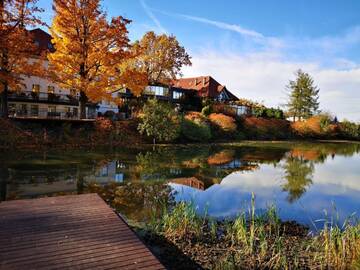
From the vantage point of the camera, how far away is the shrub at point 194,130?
32906 millimetres

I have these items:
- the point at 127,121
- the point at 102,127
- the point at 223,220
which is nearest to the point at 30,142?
the point at 102,127

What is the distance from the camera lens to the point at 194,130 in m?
33.2

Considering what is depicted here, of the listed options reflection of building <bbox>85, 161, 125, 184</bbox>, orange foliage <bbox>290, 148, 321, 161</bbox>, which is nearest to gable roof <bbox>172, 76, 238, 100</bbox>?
orange foliage <bbox>290, 148, 321, 161</bbox>

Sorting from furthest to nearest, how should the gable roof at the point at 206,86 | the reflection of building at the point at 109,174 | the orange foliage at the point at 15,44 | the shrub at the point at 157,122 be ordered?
the gable roof at the point at 206,86 → the shrub at the point at 157,122 → the orange foliage at the point at 15,44 → the reflection of building at the point at 109,174

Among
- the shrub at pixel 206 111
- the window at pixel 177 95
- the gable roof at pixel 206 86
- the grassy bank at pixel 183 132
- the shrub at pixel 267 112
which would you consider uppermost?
the gable roof at pixel 206 86

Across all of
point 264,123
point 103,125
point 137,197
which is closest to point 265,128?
point 264,123

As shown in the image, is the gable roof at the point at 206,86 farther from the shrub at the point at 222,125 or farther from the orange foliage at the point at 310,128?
the shrub at the point at 222,125

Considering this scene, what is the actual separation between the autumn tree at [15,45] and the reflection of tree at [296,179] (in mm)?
18753

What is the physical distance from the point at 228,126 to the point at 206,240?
32249 millimetres

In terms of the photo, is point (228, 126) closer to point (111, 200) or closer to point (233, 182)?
point (233, 182)

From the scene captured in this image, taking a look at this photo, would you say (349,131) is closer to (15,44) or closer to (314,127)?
(314,127)

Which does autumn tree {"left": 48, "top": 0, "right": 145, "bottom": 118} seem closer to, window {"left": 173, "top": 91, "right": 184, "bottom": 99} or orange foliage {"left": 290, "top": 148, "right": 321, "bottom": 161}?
orange foliage {"left": 290, "top": 148, "right": 321, "bottom": 161}

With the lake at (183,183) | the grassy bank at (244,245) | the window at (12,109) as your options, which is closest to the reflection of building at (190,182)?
the lake at (183,183)

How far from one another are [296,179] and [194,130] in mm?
18638
